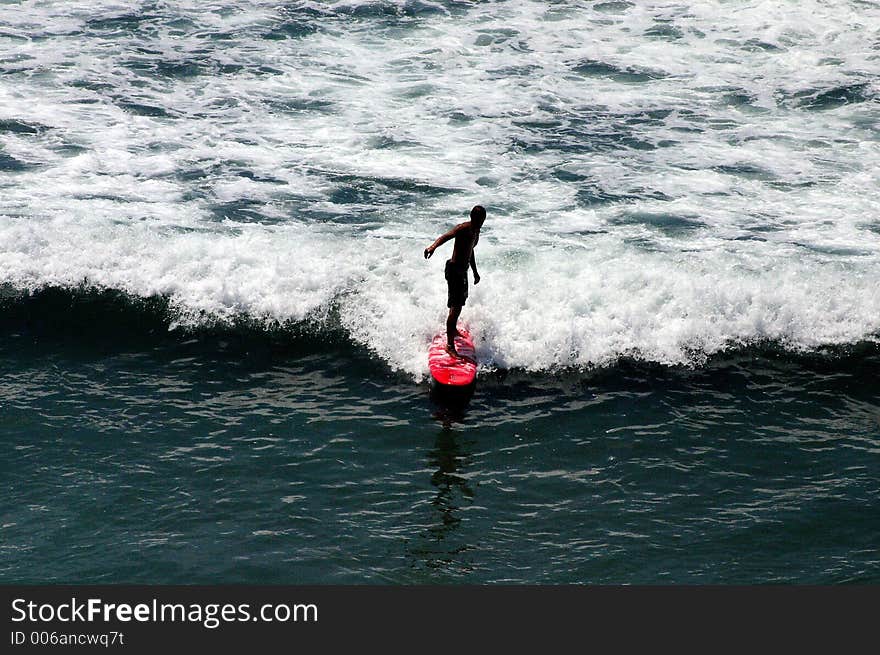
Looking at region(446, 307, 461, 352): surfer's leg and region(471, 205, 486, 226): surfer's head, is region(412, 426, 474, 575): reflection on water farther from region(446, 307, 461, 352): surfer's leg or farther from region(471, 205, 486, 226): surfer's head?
region(471, 205, 486, 226): surfer's head

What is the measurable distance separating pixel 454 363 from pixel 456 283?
1038mm

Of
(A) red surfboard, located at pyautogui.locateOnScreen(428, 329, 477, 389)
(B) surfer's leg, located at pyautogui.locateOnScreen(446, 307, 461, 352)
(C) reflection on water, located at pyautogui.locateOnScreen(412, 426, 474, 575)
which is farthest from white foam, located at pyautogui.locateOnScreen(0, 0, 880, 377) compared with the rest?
(C) reflection on water, located at pyautogui.locateOnScreen(412, 426, 474, 575)

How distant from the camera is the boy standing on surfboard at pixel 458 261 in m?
13.2

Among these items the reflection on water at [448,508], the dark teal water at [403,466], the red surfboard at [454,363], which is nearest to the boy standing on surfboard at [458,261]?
the red surfboard at [454,363]

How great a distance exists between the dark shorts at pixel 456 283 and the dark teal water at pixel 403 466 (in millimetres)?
1117

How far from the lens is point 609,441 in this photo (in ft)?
41.1

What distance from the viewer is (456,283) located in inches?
542

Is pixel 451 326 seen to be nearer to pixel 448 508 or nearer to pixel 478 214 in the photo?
pixel 478 214

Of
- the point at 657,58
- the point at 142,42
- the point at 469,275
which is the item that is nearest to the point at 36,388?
the point at 469,275

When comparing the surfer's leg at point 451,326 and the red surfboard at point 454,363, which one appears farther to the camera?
the surfer's leg at point 451,326

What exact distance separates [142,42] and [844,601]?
19595 millimetres

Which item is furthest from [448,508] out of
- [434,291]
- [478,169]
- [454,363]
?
[478,169]

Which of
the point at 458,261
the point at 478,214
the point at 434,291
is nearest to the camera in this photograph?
the point at 478,214

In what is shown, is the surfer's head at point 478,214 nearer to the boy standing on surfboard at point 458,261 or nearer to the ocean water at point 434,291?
the boy standing on surfboard at point 458,261
